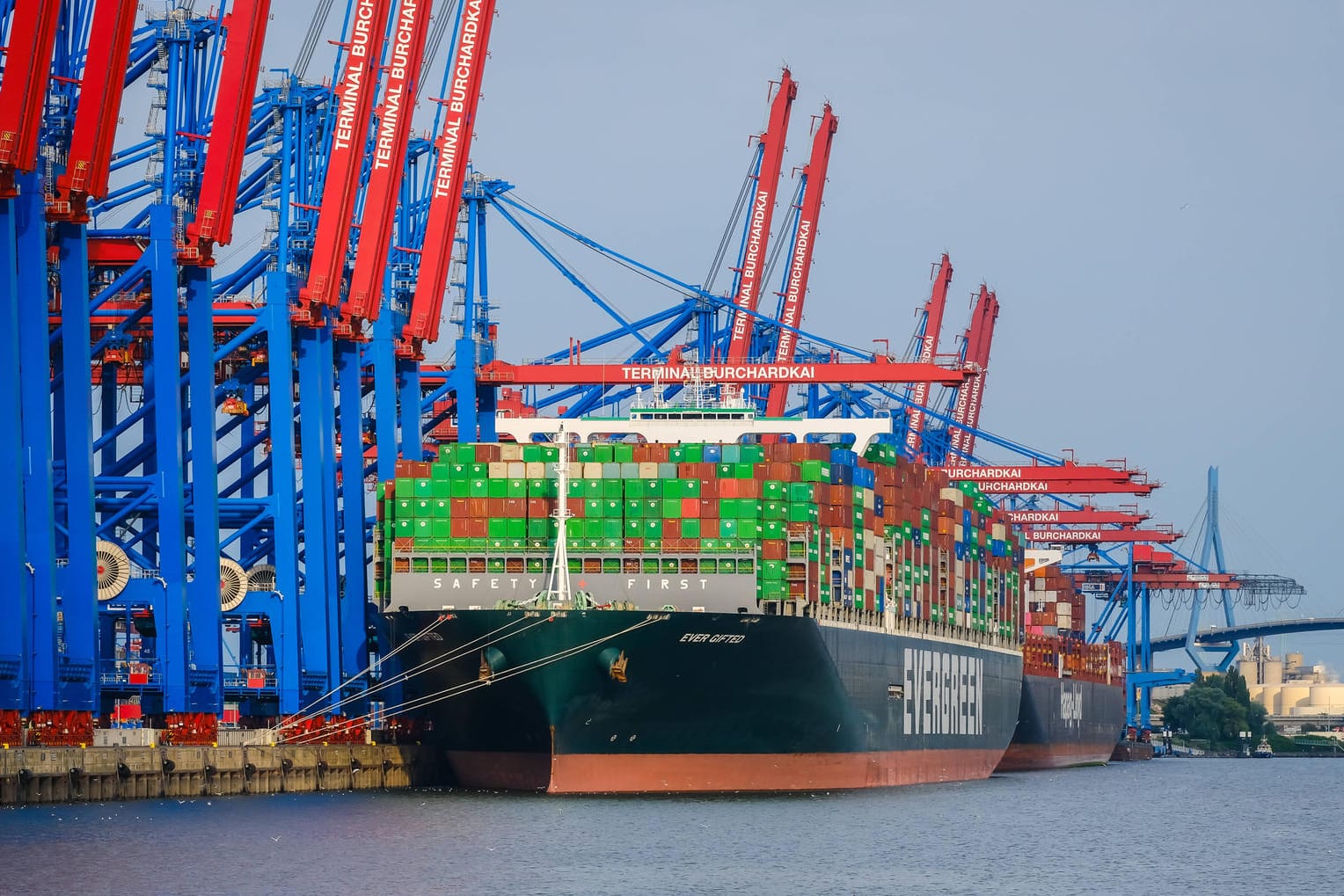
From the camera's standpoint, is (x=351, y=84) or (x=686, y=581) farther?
(x=351, y=84)

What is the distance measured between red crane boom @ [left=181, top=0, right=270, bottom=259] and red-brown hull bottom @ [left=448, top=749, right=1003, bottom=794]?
1311 centimetres

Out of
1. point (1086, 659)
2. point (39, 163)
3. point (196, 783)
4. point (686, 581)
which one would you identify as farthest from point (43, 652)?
point (1086, 659)

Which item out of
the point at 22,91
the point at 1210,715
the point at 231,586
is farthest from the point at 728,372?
the point at 1210,715

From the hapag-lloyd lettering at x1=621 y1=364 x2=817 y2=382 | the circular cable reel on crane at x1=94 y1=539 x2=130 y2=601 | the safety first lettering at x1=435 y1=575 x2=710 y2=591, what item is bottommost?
the safety first lettering at x1=435 y1=575 x2=710 y2=591

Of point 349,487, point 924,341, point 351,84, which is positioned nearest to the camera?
point 351,84

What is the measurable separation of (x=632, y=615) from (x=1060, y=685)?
44618 millimetres

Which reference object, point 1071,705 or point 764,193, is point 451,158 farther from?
point 1071,705

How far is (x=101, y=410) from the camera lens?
206 ft

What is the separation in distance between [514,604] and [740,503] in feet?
18.3

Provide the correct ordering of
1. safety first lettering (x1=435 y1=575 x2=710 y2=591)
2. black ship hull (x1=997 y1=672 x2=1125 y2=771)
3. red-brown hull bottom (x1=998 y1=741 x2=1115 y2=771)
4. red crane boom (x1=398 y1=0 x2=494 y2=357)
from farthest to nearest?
1. red-brown hull bottom (x1=998 y1=741 x2=1115 y2=771)
2. black ship hull (x1=997 y1=672 x2=1125 y2=771)
3. red crane boom (x1=398 y1=0 x2=494 y2=357)
4. safety first lettering (x1=435 y1=575 x2=710 y2=591)

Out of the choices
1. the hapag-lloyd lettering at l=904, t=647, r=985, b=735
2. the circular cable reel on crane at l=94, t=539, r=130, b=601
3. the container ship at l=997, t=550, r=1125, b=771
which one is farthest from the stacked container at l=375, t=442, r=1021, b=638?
the container ship at l=997, t=550, r=1125, b=771

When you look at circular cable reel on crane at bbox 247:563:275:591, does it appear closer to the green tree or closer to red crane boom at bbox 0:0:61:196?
red crane boom at bbox 0:0:61:196

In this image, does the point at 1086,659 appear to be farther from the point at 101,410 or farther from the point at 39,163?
the point at 39,163

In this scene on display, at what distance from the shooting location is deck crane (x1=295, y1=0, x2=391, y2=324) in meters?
56.7
